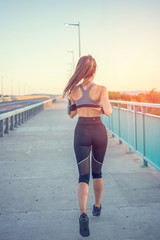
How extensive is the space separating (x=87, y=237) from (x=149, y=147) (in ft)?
9.83

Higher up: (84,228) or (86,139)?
(86,139)

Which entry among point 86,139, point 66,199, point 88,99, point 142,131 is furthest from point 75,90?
point 142,131

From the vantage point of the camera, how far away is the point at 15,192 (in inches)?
201

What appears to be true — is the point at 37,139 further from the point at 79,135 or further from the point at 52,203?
the point at 79,135

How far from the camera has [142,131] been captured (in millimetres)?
6410

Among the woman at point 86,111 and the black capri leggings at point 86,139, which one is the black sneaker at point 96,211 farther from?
the black capri leggings at point 86,139

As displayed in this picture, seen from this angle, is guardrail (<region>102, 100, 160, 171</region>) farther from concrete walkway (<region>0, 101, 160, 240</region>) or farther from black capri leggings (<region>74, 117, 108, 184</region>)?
black capri leggings (<region>74, 117, 108, 184</region>)

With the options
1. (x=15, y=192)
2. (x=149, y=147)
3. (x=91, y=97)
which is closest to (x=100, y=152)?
(x=91, y=97)

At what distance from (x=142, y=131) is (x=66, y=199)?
2465 mm

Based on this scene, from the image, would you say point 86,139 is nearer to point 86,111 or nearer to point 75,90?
point 86,111

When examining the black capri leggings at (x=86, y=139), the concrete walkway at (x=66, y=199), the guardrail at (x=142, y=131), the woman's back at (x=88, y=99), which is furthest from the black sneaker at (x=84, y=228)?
the guardrail at (x=142, y=131)

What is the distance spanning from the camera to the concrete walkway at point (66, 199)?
3.54m

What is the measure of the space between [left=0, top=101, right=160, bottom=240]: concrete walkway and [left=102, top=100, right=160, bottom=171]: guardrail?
1.19 feet

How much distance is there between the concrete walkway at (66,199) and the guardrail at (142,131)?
1.19 feet
